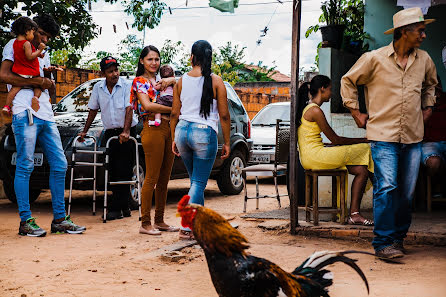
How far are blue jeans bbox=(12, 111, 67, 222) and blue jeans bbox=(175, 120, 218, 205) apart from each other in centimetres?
169

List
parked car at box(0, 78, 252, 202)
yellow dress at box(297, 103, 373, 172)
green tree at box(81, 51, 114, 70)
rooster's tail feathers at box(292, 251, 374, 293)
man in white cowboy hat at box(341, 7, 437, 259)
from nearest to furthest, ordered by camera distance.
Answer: rooster's tail feathers at box(292, 251, 374, 293), man in white cowboy hat at box(341, 7, 437, 259), yellow dress at box(297, 103, 373, 172), parked car at box(0, 78, 252, 202), green tree at box(81, 51, 114, 70)

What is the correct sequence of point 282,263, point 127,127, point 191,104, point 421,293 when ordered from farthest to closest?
1. point 127,127
2. point 191,104
3. point 282,263
4. point 421,293

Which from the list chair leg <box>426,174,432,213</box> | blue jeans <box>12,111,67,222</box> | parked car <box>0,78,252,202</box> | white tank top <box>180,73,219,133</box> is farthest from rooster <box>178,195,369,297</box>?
parked car <box>0,78,252,202</box>

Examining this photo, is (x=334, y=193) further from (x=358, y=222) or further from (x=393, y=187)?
(x=393, y=187)

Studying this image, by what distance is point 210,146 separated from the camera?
19.0 ft

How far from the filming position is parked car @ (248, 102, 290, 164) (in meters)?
12.6

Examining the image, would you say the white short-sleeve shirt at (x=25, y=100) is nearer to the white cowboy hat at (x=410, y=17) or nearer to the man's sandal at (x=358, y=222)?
the man's sandal at (x=358, y=222)

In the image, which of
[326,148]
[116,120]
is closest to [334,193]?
[326,148]

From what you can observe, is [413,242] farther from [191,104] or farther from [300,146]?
[191,104]

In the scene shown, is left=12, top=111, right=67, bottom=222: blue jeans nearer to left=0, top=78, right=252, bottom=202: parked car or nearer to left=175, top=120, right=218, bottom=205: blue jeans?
left=0, top=78, right=252, bottom=202: parked car

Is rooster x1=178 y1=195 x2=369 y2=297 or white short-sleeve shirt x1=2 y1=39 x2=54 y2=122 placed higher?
white short-sleeve shirt x1=2 y1=39 x2=54 y2=122

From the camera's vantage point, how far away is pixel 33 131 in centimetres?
633

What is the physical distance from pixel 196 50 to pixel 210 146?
104 centimetres

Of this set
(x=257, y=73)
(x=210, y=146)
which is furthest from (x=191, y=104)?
(x=257, y=73)
